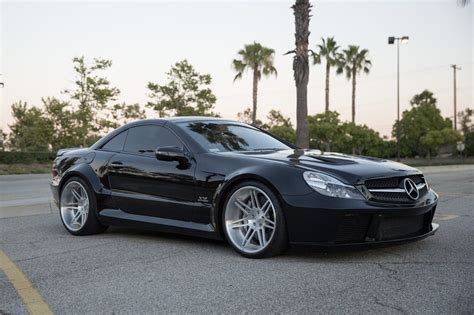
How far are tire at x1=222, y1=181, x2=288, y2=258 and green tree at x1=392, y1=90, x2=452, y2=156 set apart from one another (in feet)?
210

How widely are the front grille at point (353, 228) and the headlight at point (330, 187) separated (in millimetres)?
175

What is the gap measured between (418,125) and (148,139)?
6385 centimetres

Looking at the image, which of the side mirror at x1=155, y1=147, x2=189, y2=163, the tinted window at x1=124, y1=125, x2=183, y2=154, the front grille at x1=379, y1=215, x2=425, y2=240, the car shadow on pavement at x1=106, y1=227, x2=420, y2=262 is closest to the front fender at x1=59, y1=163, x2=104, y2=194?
the tinted window at x1=124, y1=125, x2=183, y2=154

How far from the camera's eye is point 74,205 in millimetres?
6957

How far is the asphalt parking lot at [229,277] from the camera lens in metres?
3.63

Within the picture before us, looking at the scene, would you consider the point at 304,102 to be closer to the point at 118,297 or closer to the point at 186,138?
the point at 186,138

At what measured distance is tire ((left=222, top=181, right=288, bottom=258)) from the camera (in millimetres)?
4930

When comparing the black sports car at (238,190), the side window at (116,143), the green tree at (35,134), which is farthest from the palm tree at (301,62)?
the green tree at (35,134)

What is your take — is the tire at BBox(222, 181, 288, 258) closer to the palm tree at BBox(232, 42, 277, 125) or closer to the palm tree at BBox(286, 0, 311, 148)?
the palm tree at BBox(286, 0, 311, 148)

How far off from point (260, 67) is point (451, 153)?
120 feet

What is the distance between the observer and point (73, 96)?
38.5m

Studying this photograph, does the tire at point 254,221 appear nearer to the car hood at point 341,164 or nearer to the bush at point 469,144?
the car hood at point 341,164

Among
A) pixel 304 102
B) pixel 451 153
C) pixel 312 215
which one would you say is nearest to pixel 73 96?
pixel 304 102

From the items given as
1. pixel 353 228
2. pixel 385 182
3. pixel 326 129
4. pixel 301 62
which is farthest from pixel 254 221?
pixel 326 129
